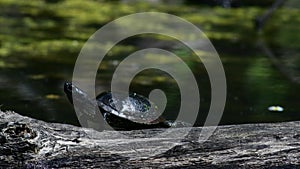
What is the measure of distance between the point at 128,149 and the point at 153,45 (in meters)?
3.71

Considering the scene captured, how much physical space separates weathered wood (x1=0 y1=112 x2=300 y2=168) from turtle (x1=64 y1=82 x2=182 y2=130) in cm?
43

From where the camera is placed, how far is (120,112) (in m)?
2.90

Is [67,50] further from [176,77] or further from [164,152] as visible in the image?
[164,152]

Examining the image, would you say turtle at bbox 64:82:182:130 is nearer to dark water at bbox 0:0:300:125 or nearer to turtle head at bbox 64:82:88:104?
turtle head at bbox 64:82:88:104

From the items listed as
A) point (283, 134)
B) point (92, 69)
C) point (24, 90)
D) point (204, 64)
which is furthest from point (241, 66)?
point (283, 134)

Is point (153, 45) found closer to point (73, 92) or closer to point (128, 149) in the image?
point (73, 92)

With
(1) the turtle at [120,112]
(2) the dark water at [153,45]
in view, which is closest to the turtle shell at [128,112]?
(1) the turtle at [120,112]

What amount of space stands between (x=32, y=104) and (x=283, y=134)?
6.47 ft

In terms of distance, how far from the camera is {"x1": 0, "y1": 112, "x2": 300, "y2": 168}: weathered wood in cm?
220

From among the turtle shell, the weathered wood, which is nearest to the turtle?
the turtle shell

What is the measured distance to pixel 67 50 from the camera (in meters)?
5.57

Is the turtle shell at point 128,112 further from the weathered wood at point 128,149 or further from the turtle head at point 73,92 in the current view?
the weathered wood at point 128,149

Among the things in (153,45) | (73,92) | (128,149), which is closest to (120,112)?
(73,92)

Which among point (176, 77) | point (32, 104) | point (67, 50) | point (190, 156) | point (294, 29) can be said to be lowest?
point (190, 156)
